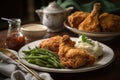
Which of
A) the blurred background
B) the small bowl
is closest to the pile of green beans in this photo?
the small bowl

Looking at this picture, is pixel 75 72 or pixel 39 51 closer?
pixel 75 72

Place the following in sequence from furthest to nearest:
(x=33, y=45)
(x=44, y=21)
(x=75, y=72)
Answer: (x=44, y=21), (x=33, y=45), (x=75, y=72)

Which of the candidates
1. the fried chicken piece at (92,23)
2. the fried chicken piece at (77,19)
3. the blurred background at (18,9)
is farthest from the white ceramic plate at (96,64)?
the blurred background at (18,9)

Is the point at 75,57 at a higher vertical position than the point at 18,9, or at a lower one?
higher

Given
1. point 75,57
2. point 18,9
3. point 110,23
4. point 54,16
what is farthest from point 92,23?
point 18,9

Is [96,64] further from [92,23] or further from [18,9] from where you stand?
[18,9]

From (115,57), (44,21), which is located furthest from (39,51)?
(44,21)

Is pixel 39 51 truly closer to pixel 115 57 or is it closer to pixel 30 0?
pixel 115 57
